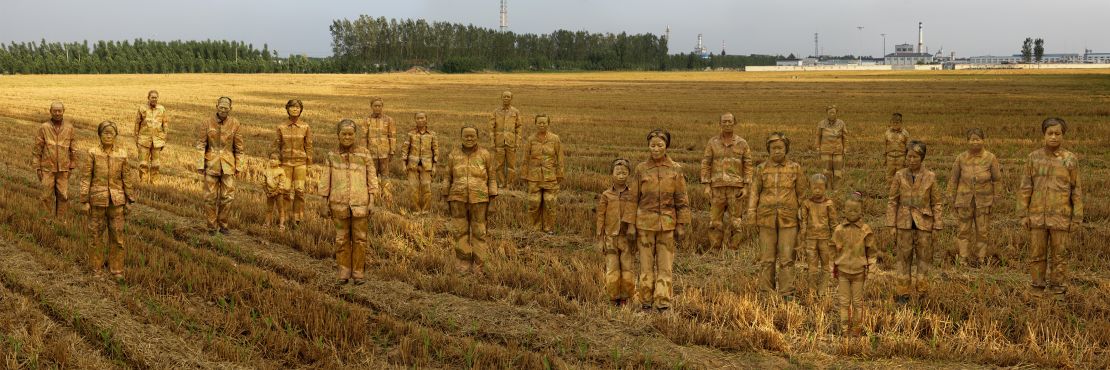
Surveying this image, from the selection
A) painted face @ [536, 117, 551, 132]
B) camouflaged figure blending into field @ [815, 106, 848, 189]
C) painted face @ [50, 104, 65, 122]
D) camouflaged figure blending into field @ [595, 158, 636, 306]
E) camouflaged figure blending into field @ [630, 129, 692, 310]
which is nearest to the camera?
camouflaged figure blending into field @ [630, 129, 692, 310]

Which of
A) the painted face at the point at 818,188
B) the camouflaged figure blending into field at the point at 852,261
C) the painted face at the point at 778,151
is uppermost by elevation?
the painted face at the point at 778,151

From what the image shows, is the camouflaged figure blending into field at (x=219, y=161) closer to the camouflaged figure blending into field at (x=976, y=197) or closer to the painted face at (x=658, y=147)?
the painted face at (x=658, y=147)

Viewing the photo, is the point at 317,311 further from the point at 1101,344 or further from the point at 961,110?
the point at 961,110

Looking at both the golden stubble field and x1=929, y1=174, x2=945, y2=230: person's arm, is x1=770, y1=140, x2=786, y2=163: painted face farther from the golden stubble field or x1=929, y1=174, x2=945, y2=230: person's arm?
x1=929, y1=174, x2=945, y2=230: person's arm

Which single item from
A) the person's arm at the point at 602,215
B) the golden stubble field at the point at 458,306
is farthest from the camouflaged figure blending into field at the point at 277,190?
the person's arm at the point at 602,215

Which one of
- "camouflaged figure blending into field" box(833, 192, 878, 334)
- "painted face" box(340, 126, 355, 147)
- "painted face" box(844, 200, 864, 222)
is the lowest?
"camouflaged figure blending into field" box(833, 192, 878, 334)

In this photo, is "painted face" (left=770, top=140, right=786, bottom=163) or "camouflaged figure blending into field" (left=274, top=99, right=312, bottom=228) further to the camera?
"camouflaged figure blending into field" (left=274, top=99, right=312, bottom=228)

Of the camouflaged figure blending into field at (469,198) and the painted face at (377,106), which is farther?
the painted face at (377,106)

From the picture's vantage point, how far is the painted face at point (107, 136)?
10.5 metres

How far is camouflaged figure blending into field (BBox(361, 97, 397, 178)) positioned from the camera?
1598 centimetres

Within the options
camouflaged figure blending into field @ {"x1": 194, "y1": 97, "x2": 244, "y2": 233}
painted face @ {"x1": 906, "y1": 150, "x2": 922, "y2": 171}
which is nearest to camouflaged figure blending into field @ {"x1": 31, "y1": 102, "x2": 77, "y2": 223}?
camouflaged figure blending into field @ {"x1": 194, "y1": 97, "x2": 244, "y2": 233}

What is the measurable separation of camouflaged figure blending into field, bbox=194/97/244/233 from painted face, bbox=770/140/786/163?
25.7 ft

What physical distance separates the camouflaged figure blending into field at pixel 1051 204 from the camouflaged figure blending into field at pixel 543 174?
248 inches

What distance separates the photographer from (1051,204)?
10023 mm
